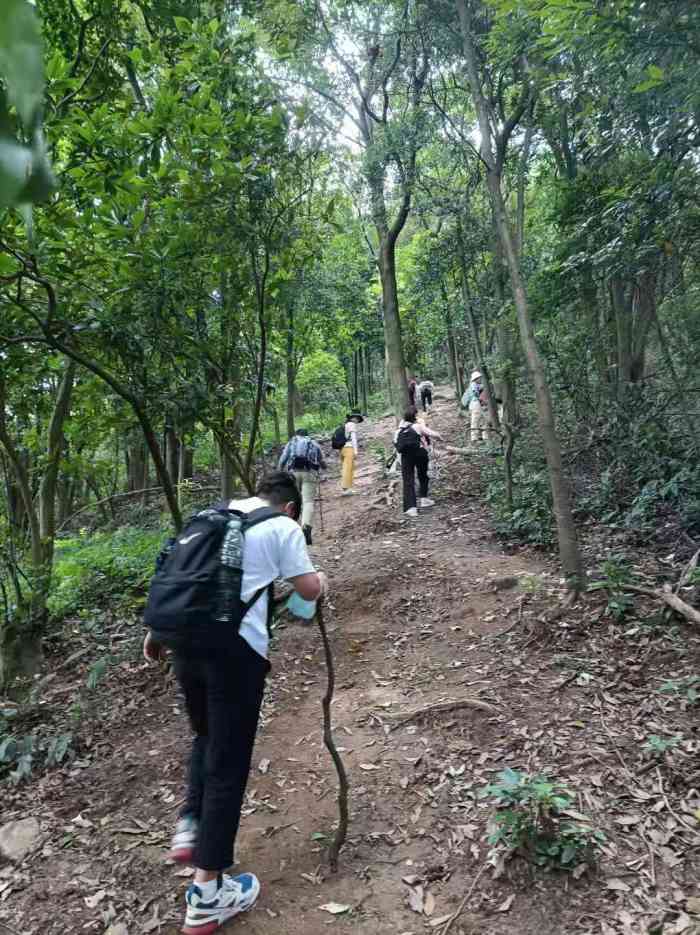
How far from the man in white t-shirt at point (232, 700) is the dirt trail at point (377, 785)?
0.85 feet

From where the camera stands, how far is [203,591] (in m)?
2.70

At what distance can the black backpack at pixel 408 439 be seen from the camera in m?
9.69

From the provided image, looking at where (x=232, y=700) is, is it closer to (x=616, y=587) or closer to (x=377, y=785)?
(x=377, y=785)

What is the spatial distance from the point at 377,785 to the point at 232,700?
165cm

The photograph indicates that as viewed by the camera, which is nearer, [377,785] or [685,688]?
[377,785]

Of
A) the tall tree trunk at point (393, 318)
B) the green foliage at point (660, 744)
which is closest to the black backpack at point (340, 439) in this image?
the tall tree trunk at point (393, 318)

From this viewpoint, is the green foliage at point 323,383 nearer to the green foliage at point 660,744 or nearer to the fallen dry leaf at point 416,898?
the green foliage at point 660,744

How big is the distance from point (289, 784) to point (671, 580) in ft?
12.6

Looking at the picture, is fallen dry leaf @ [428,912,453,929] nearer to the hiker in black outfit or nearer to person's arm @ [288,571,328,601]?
person's arm @ [288,571,328,601]

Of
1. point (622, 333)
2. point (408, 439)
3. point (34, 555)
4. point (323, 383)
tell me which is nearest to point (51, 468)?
point (34, 555)

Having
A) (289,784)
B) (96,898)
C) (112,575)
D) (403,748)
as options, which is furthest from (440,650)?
(112,575)

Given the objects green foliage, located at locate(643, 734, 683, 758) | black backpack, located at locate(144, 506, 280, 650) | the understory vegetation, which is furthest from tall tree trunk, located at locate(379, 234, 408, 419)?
black backpack, located at locate(144, 506, 280, 650)

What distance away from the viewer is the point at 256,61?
5.31 meters

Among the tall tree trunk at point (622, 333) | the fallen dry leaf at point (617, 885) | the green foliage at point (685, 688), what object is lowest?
the fallen dry leaf at point (617, 885)
